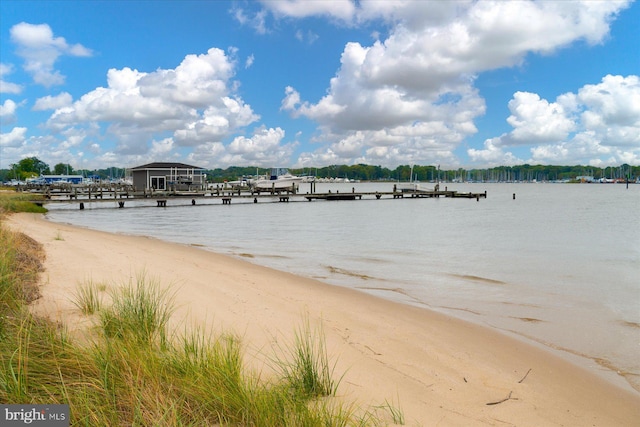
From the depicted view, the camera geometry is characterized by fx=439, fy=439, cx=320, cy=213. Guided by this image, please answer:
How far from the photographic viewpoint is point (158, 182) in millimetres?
67438

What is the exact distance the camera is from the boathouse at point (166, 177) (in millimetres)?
67250

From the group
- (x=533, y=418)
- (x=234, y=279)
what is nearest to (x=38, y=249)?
(x=234, y=279)

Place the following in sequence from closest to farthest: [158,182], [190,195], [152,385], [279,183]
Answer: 1. [152,385]
2. [190,195]
3. [158,182]
4. [279,183]

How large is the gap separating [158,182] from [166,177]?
143cm

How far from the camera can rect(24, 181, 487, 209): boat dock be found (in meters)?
52.6

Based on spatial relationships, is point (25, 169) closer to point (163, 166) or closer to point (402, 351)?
point (163, 166)

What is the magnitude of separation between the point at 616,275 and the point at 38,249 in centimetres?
1692

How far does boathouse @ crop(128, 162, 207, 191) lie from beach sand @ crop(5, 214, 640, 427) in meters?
59.4

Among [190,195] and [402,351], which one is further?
[190,195]

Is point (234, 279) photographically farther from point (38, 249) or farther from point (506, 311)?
point (506, 311)

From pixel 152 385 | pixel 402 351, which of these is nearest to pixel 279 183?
pixel 402 351

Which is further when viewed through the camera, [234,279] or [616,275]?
[616,275]

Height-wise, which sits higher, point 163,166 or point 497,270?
point 163,166

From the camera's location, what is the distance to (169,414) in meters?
3.21
